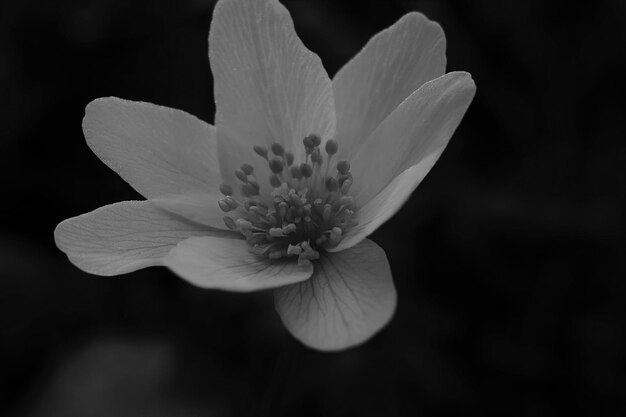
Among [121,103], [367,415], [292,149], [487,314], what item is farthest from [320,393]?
[121,103]

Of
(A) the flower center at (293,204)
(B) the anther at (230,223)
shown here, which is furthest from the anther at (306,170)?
(B) the anther at (230,223)

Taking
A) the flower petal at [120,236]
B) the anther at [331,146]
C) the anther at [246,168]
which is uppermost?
the anther at [331,146]

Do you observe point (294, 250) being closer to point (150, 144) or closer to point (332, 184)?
point (332, 184)

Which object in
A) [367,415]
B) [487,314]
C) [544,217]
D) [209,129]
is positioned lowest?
[367,415]

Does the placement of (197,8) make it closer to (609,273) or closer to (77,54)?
(77,54)

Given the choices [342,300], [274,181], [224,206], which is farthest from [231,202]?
[342,300]

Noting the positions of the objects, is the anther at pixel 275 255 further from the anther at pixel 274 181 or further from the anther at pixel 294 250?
the anther at pixel 274 181
